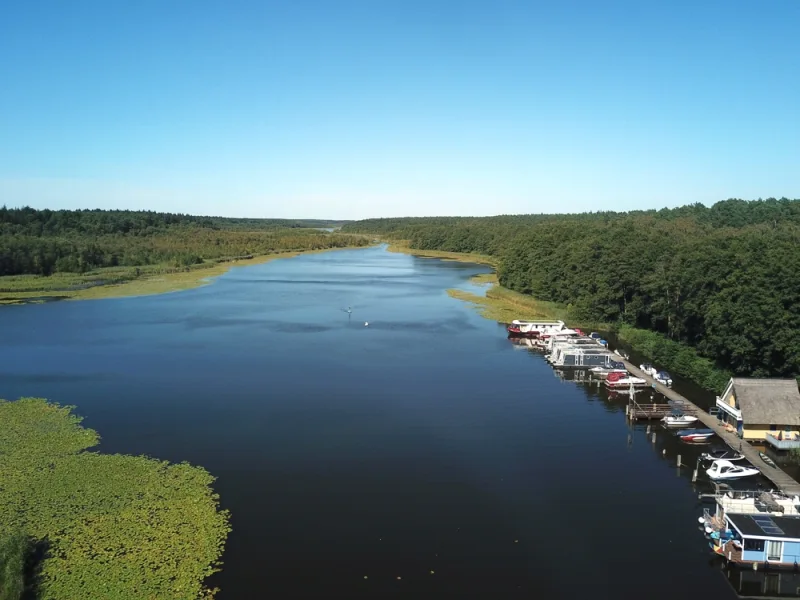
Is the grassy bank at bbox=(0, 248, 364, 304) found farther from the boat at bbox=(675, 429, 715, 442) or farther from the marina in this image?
the boat at bbox=(675, 429, 715, 442)

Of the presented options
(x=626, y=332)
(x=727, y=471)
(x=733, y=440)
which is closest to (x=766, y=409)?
(x=733, y=440)

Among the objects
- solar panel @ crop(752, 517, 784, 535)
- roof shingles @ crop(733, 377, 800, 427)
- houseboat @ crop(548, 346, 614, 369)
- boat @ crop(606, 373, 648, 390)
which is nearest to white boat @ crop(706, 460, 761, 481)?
roof shingles @ crop(733, 377, 800, 427)

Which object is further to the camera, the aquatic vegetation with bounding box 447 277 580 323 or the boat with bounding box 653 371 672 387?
the aquatic vegetation with bounding box 447 277 580 323

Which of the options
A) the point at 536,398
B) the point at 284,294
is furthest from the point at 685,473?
the point at 284,294

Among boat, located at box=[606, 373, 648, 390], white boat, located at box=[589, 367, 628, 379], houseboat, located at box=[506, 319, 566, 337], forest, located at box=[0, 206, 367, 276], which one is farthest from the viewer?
forest, located at box=[0, 206, 367, 276]

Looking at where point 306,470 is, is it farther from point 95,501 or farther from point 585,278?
point 585,278

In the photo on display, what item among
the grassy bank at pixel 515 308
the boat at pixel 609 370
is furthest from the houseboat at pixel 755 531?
the grassy bank at pixel 515 308

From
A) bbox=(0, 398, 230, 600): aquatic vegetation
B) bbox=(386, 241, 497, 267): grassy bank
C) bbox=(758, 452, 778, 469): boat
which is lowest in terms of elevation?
bbox=(0, 398, 230, 600): aquatic vegetation

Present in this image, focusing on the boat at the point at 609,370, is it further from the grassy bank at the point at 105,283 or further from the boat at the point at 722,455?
the grassy bank at the point at 105,283
